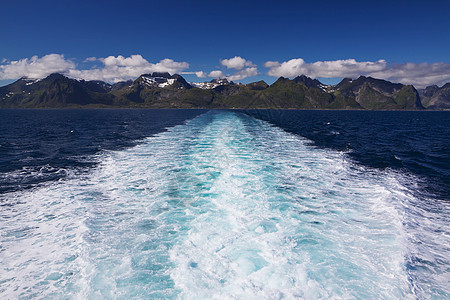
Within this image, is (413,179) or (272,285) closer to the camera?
(272,285)

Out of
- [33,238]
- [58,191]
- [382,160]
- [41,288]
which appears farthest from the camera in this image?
[382,160]

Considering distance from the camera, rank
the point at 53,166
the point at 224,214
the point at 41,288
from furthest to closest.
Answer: the point at 53,166, the point at 224,214, the point at 41,288

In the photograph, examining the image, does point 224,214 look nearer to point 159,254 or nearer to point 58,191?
point 159,254

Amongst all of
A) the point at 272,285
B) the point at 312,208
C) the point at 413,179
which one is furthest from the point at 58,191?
the point at 413,179

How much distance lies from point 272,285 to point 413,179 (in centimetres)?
1795

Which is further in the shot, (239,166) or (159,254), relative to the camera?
(239,166)

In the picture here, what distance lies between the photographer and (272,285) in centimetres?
718

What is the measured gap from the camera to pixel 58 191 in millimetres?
14359

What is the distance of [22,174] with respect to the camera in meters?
17.8

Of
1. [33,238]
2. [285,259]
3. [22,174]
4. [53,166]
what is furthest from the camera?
[53,166]

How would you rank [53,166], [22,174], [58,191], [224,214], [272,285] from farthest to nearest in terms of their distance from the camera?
1. [53,166]
2. [22,174]
3. [58,191]
4. [224,214]
5. [272,285]

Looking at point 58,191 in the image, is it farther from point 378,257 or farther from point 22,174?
point 378,257

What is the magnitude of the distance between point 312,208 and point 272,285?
640 cm

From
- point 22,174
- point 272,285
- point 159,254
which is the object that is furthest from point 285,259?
point 22,174
